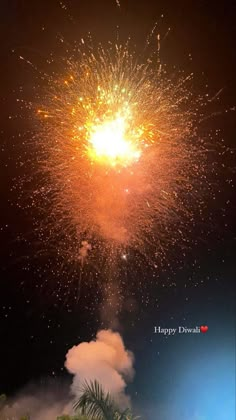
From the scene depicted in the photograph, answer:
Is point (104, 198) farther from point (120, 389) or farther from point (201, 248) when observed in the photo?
point (120, 389)

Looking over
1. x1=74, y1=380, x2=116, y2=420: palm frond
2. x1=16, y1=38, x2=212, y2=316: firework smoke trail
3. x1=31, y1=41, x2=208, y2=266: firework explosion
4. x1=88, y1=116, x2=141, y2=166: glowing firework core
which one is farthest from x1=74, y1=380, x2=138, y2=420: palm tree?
x1=88, y1=116, x2=141, y2=166: glowing firework core

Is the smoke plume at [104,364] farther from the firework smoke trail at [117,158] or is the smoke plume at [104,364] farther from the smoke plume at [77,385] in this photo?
the firework smoke trail at [117,158]

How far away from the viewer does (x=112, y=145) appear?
8.29ft

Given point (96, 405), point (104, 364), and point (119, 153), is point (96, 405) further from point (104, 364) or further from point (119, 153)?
point (119, 153)

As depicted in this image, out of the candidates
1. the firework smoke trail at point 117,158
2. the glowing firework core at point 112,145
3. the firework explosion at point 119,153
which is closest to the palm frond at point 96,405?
the firework smoke trail at point 117,158

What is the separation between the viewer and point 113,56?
239 cm

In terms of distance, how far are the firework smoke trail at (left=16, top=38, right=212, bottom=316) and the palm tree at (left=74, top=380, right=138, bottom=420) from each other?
1.91 feet

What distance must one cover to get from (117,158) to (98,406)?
57.0 inches

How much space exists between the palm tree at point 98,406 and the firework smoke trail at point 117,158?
1.91 feet

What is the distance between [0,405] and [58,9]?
231cm

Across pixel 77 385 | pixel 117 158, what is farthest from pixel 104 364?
pixel 117 158

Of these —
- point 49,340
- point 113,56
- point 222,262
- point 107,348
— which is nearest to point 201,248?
point 222,262

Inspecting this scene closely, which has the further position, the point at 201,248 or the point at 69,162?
the point at 201,248

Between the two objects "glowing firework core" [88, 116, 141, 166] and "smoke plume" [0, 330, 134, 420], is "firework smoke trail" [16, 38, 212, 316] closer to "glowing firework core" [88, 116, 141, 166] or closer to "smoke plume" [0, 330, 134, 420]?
"glowing firework core" [88, 116, 141, 166]
